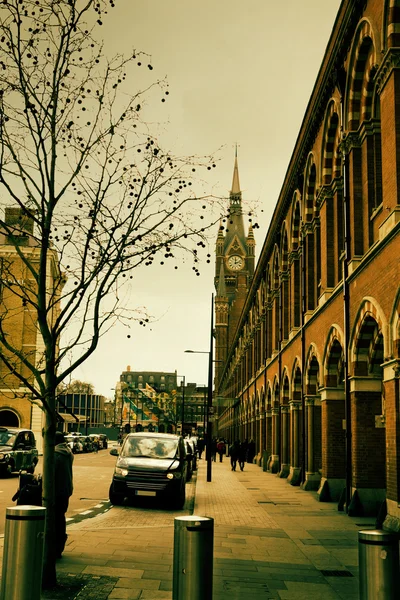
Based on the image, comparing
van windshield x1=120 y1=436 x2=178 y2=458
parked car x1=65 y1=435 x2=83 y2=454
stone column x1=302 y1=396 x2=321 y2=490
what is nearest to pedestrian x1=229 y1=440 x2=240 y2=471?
stone column x1=302 y1=396 x2=321 y2=490

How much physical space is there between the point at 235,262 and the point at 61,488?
134 meters

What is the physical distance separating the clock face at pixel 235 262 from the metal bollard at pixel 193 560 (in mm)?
136804

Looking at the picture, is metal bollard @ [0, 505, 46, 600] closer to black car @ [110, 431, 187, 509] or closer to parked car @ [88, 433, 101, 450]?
black car @ [110, 431, 187, 509]

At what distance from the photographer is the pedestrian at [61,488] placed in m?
9.66

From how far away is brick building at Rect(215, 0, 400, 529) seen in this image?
14391 mm

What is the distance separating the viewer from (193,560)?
570 centimetres

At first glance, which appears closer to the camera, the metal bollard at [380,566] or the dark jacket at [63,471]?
the metal bollard at [380,566]

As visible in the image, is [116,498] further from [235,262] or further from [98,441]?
[235,262]

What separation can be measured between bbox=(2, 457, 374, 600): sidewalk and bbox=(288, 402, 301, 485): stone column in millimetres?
7597

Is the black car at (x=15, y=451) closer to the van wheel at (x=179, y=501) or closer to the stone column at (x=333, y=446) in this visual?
the van wheel at (x=179, y=501)

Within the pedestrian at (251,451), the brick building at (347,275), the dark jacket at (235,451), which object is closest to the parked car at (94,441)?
the pedestrian at (251,451)

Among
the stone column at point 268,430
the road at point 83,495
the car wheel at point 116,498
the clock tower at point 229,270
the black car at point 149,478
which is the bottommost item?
the road at point 83,495

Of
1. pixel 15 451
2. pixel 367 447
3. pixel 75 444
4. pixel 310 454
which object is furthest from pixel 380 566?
pixel 75 444

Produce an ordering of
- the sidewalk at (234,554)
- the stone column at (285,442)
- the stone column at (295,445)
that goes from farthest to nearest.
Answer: the stone column at (285,442)
the stone column at (295,445)
the sidewalk at (234,554)
